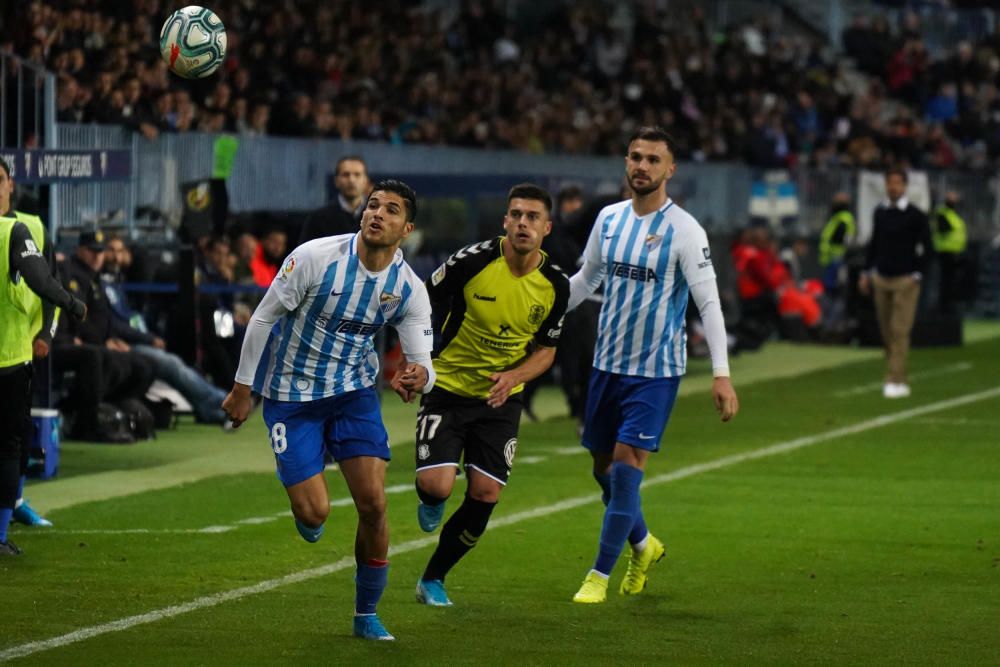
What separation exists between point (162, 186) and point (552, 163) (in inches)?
337

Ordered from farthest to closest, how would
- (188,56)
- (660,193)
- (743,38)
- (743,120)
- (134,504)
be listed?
(743,38), (743,120), (134,504), (188,56), (660,193)

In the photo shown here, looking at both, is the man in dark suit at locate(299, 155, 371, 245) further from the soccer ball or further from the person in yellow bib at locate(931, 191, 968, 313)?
the person in yellow bib at locate(931, 191, 968, 313)

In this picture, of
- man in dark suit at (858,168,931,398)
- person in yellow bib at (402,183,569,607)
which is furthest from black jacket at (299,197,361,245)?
man in dark suit at (858,168,931,398)

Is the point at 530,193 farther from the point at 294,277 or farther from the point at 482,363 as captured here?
the point at 294,277

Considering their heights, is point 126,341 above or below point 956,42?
below

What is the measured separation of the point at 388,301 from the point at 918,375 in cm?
1597

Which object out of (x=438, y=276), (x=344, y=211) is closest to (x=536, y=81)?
(x=344, y=211)

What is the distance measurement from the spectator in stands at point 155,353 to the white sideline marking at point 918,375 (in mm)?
6790

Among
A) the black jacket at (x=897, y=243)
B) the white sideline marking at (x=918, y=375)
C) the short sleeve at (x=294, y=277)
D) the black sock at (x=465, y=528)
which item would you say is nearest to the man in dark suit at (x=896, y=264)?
the black jacket at (x=897, y=243)

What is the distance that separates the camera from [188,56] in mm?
11828

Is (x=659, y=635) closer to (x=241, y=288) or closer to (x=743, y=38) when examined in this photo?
(x=241, y=288)

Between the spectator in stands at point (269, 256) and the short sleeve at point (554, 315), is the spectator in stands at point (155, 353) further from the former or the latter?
the short sleeve at point (554, 315)

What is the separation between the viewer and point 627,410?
9.37 meters

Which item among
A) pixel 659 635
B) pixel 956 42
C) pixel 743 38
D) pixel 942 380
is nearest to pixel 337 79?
pixel 942 380
